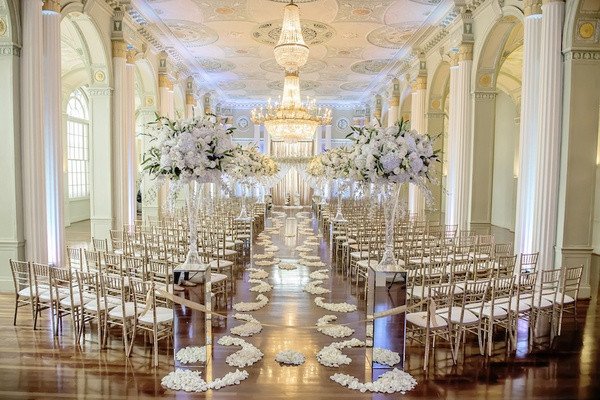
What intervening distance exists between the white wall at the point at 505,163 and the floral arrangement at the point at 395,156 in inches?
531

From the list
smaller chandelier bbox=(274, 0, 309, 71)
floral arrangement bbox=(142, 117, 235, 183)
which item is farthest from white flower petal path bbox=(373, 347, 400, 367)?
smaller chandelier bbox=(274, 0, 309, 71)

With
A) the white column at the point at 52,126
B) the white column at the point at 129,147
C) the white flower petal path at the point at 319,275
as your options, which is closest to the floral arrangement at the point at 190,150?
the white column at the point at 52,126

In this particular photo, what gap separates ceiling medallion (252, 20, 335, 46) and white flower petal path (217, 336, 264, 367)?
1043 cm

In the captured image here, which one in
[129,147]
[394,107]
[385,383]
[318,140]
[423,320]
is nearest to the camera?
[385,383]

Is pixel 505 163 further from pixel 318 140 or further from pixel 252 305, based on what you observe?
pixel 252 305

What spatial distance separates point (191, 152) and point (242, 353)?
2.37m

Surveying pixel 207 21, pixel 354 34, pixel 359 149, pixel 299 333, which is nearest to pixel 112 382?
pixel 299 333

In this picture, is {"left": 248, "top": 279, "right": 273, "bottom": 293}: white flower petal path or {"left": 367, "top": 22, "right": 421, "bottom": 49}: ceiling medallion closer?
{"left": 248, "top": 279, "right": 273, "bottom": 293}: white flower petal path

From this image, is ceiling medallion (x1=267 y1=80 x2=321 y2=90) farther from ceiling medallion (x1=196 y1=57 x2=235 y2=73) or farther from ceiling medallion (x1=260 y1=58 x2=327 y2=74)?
ceiling medallion (x1=196 y1=57 x2=235 y2=73)

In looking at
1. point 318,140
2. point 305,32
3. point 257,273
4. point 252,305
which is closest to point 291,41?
point 305,32

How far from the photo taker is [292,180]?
3123cm

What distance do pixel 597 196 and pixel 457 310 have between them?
Answer: 10.1 m

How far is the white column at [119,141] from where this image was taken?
12.6m

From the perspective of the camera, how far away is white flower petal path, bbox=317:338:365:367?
518 centimetres
